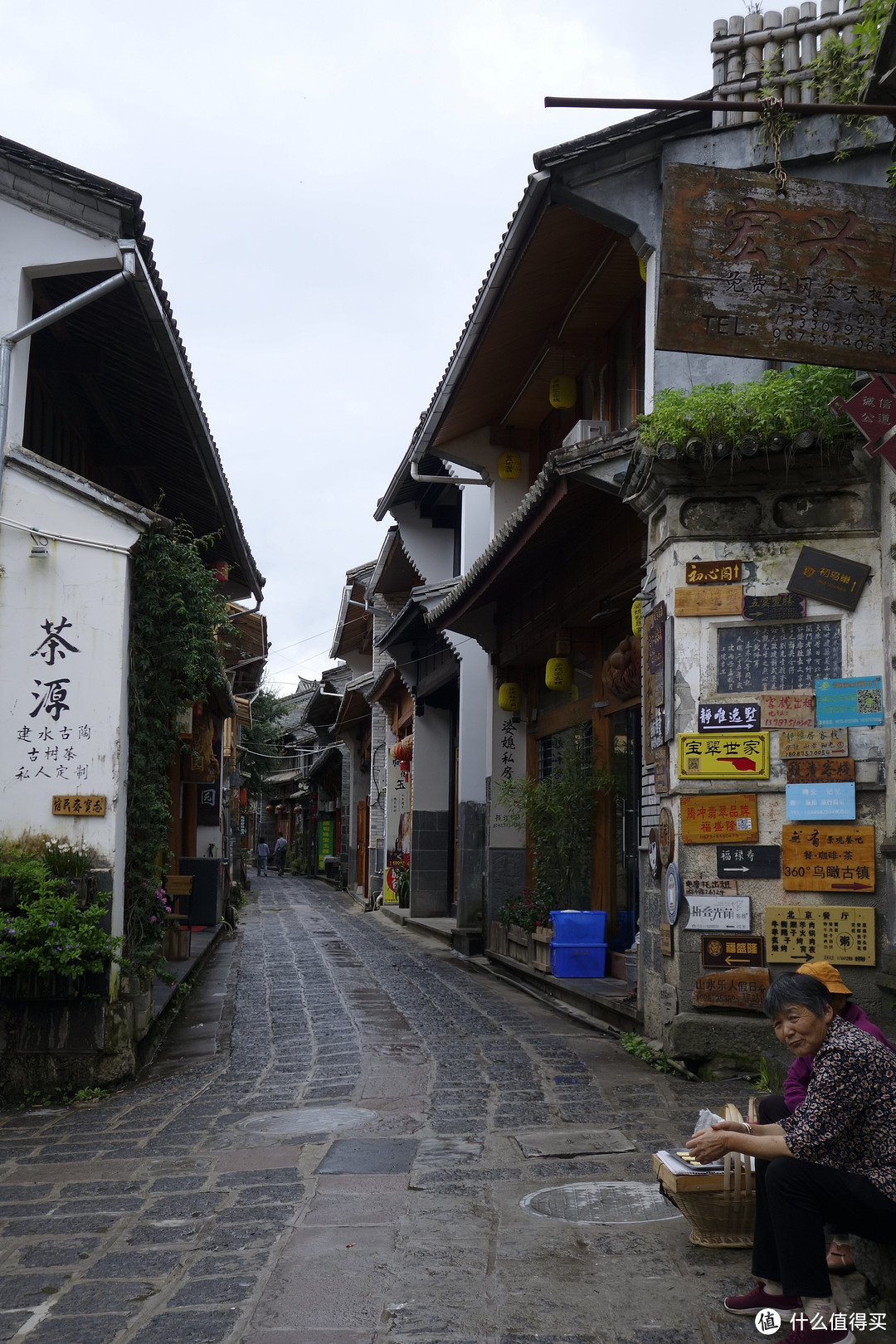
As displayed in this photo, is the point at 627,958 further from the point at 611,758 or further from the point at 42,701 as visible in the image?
the point at 42,701

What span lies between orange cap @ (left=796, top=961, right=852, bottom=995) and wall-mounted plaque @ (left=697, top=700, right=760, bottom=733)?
3.82 m

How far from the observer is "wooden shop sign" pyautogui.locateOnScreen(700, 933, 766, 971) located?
7.86 m

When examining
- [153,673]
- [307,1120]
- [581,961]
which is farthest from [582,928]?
[307,1120]

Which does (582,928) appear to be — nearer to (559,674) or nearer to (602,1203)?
(559,674)

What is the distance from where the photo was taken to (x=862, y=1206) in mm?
3621

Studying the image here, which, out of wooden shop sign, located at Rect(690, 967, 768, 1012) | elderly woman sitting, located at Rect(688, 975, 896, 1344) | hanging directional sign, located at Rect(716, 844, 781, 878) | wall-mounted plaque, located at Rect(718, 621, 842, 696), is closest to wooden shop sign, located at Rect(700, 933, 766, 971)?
wooden shop sign, located at Rect(690, 967, 768, 1012)

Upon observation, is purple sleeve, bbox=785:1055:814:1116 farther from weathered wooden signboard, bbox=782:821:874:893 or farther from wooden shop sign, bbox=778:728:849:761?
wooden shop sign, bbox=778:728:849:761

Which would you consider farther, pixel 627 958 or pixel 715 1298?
pixel 627 958

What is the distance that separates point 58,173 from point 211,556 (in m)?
6.29

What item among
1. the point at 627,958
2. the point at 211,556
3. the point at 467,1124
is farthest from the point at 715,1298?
the point at 211,556

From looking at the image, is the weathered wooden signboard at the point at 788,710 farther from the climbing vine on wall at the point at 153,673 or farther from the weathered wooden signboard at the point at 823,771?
the climbing vine on wall at the point at 153,673

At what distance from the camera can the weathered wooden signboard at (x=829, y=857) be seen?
7684mm

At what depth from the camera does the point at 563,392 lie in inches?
521

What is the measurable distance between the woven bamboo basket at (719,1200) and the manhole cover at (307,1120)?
270 cm
